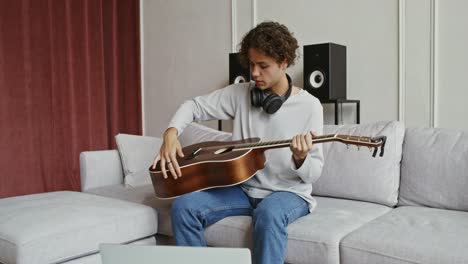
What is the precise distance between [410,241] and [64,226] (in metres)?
1.22

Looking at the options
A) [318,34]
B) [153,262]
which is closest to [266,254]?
[153,262]

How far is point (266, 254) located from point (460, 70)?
60.2 inches

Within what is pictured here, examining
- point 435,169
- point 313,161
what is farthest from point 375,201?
point 313,161

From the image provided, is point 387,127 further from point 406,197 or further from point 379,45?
point 379,45

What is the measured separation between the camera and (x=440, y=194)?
1873mm

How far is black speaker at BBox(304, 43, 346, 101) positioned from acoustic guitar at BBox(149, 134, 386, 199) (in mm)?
795

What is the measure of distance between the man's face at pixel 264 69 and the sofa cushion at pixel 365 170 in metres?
0.58

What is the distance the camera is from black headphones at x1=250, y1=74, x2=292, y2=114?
5.79ft

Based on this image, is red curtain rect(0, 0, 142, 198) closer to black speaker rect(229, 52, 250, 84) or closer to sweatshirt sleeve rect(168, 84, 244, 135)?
black speaker rect(229, 52, 250, 84)

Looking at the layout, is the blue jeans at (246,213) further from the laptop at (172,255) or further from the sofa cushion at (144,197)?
the laptop at (172,255)

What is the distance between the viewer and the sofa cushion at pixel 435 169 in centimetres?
184

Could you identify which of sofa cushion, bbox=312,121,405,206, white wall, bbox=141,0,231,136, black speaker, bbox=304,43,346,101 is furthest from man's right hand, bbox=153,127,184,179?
white wall, bbox=141,0,231,136

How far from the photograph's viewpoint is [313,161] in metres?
1.66

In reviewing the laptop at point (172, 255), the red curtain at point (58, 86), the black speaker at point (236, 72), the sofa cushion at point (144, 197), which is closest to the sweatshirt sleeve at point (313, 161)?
the sofa cushion at point (144, 197)
